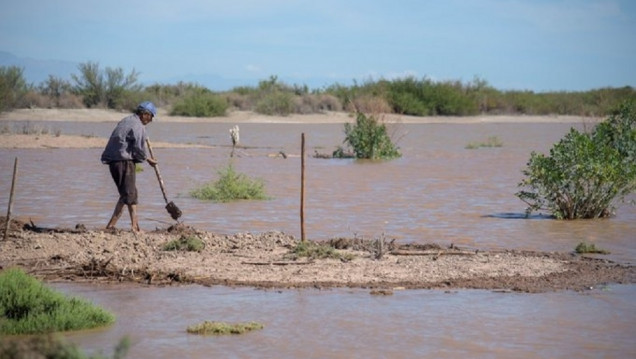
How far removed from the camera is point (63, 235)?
461 inches

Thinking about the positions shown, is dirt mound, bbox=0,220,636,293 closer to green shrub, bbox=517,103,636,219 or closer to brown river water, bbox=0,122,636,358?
brown river water, bbox=0,122,636,358

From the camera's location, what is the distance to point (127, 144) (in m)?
12.2

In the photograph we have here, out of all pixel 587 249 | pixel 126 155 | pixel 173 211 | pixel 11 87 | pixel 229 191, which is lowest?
pixel 587 249

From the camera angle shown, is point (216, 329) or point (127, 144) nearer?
point (216, 329)

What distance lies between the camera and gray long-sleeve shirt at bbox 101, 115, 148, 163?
12.2m

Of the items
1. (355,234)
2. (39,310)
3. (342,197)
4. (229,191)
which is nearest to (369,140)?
(342,197)

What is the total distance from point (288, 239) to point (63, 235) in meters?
2.60

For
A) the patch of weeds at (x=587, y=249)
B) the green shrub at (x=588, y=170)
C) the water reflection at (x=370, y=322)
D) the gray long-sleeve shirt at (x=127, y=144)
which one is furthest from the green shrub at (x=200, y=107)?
the water reflection at (x=370, y=322)

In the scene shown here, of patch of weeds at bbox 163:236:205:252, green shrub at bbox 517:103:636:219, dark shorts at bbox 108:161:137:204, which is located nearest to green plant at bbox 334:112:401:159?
green shrub at bbox 517:103:636:219

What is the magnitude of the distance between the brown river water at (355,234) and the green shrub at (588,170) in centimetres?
39

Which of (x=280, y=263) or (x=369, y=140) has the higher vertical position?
(x=369, y=140)

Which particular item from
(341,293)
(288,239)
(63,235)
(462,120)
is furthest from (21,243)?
(462,120)

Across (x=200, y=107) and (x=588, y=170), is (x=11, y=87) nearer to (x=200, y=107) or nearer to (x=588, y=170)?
(x=200, y=107)

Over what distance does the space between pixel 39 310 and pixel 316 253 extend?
145 inches
